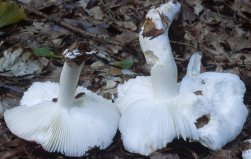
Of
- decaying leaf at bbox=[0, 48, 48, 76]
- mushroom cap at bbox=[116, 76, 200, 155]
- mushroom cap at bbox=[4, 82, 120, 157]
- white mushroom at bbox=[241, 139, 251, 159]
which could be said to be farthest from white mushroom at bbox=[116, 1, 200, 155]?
decaying leaf at bbox=[0, 48, 48, 76]

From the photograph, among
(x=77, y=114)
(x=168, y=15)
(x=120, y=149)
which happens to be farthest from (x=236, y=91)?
(x=77, y=114)

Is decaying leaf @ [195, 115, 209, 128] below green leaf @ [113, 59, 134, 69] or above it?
above

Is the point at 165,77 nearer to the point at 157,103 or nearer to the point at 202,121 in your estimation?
the point at 157,103

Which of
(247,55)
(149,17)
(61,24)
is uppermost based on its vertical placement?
(149,17)

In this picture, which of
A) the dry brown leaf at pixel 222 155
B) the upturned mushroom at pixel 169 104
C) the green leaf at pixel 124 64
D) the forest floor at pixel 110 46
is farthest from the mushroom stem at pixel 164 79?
the green leaf at pixel 124 64

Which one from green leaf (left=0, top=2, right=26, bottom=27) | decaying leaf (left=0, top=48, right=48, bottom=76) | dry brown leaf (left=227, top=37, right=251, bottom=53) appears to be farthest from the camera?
dry brown leaf (left=227, top=37, right=251, bottom=53)

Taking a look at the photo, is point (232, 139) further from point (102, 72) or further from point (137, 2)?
point (137, 2)

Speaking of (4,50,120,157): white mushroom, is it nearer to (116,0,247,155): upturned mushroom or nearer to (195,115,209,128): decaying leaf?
(116,0,247,155): upturned mushroom

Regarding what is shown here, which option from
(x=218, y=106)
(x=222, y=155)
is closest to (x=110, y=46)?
(x=218, y=106)
